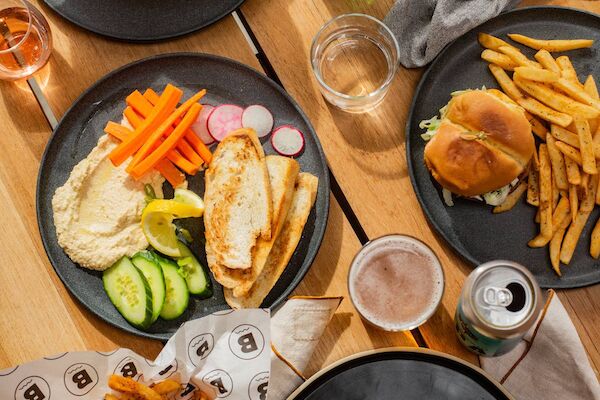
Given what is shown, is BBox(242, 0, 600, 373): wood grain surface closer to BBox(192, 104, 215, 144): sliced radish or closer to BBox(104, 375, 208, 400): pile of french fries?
BBox(192, 104, 215, 144): sliced radish

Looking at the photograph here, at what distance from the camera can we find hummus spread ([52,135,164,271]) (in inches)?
81.4

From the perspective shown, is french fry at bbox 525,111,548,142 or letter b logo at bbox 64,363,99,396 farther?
french fry at bbox 525,111,548,142

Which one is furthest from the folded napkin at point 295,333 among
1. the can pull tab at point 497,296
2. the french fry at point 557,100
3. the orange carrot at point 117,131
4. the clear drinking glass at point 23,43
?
the clear drinking glass at point 23,43

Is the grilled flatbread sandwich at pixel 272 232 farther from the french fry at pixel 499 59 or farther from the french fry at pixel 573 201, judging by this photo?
the french fry at pixel 573 201

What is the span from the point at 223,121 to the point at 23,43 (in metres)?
0.60

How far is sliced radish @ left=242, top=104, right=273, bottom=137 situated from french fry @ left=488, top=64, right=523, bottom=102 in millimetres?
635

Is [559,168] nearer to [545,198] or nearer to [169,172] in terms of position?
[545,198]

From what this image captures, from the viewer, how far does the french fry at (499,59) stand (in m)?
2.10

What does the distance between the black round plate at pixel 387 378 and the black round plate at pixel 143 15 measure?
3.38 ft

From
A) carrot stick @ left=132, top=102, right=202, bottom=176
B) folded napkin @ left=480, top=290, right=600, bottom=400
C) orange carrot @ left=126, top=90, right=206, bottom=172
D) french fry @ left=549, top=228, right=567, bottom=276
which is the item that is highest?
orange carrot @ left=126, top=90, right=206, bottom=172

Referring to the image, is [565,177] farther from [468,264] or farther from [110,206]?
[110,206]

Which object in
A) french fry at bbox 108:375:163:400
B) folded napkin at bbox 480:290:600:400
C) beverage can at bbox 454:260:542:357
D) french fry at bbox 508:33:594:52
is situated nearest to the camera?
beverage can at bbox 454:260:542:357

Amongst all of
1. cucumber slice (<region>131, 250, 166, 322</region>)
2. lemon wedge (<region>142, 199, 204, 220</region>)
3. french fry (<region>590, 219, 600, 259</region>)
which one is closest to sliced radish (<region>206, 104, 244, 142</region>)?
lemon wedge (<region>142, 199, 204, 220</region>)

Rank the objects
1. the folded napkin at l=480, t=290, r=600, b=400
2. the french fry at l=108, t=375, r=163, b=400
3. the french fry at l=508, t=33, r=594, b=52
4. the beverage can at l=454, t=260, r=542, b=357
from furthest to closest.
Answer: the french fry at l=508, t=33, r=594, b=52, the folded napkin at l=480, t=290, r=600, b=400, the french fry at l=108, t=375, r=163, b=400, the beverage can at l=454, t=260, r=542, b=357
